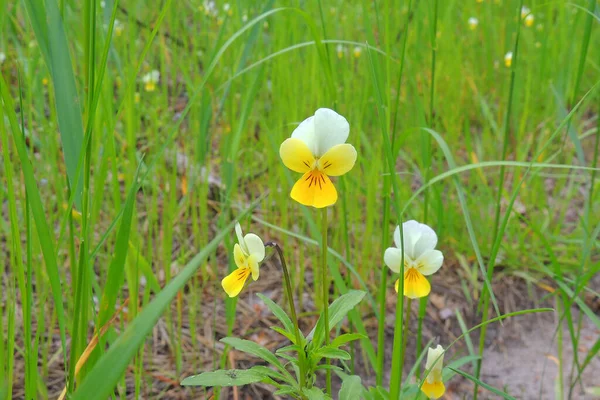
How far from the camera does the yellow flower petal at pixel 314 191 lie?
0.82m

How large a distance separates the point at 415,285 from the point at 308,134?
32 cm

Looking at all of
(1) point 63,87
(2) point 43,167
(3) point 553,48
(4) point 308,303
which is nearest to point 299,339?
(1) point 63,87

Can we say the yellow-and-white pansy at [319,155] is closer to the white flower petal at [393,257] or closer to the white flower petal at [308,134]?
the white flower petal at [308,134]

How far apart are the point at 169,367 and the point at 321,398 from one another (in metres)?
0.75

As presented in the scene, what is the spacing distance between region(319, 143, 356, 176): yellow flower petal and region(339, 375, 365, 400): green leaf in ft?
1.04

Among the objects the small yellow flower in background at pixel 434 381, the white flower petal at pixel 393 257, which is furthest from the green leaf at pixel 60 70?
the small yellow flower in background at pixel 434 381

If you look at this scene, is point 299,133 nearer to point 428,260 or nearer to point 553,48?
point 428,260

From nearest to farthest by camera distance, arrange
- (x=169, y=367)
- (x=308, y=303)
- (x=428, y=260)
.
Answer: (x=428, y=260), (x=169, y=367), (x=308, y=303)

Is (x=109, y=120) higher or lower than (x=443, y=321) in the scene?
higher

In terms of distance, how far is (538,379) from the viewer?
160cm

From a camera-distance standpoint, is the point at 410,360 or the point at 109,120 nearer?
the point at 109,120

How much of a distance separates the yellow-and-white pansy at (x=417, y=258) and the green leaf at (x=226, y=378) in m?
0.28

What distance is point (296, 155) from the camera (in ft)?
2.71

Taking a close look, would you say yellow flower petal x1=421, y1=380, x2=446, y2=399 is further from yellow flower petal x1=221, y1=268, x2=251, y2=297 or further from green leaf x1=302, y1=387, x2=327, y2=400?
yellow flower petal x1=221, y1=268, x2=251, y2=297
